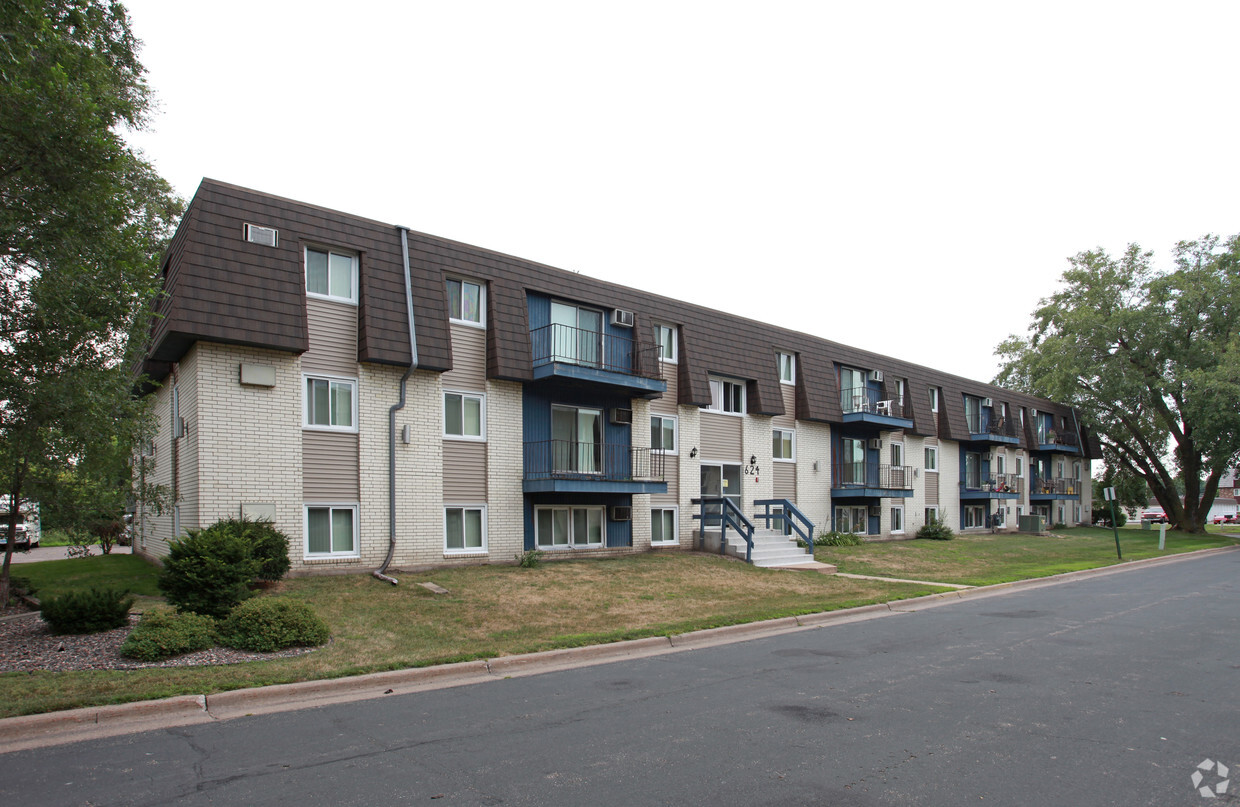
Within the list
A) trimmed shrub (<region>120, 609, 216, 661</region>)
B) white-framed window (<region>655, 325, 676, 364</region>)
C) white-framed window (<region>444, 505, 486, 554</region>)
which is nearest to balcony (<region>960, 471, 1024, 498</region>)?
white-framed window (<region>655, 325, 676, 364</region>)

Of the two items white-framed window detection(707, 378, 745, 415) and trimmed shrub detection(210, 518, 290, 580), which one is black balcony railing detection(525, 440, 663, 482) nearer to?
white-framed window detection(707, 378, 745, 415)

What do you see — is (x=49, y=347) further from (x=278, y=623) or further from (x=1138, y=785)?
(x=1138, y=785)

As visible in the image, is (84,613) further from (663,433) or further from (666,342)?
(666,342)

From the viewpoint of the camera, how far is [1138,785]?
5.55 meters

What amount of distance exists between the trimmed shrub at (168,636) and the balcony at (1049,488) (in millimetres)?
47493

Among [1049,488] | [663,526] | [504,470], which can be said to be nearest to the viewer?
[504,470]

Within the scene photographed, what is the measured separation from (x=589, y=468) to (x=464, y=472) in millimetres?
3981

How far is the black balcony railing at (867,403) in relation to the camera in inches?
1264

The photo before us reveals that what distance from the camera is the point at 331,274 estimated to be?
17250mm

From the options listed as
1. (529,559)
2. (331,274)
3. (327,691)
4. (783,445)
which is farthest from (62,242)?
(783,445)

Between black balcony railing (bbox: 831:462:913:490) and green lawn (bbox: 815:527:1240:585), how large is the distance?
2.52 metres

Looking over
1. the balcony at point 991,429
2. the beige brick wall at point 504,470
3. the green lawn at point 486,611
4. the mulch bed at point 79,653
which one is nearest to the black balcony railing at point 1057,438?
the balcony at point 991,429

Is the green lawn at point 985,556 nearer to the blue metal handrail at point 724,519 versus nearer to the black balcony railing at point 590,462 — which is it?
the blue metal handrail at point 724,519

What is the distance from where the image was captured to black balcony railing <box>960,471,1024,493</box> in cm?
4053
